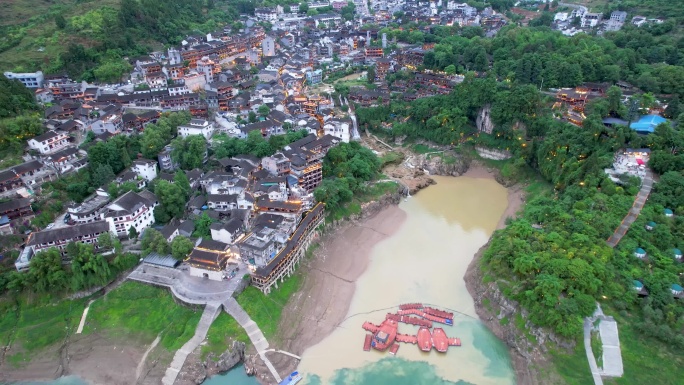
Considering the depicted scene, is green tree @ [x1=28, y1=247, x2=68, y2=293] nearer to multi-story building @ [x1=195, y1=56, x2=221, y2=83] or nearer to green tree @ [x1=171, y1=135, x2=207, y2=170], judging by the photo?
green tree @ [x1=171, y1=135, x2=207, y2=170]

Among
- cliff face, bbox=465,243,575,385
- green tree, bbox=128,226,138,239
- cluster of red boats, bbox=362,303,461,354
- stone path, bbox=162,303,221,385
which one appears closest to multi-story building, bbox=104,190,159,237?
green tree, bbox=128,226,138,239

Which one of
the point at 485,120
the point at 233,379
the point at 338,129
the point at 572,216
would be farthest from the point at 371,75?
the point at 233,379

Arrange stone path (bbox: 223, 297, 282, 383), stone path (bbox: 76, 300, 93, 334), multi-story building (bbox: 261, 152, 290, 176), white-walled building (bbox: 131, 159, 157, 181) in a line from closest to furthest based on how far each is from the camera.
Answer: stone path (bbox: 223, 297, 282, 383)
stone path (bbox: 76, 300, 93, 334)
white-walled building (bbox: 131, 159, 157, 181)
multi-story building (bbox: 261, 152, 290, 176)

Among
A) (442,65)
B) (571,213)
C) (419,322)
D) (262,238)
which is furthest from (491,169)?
(262,238)

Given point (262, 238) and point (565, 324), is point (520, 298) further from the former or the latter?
point (262, 238)

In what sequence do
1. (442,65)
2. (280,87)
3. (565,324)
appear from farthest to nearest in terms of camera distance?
(442,65)
(280,87)
(565,324)

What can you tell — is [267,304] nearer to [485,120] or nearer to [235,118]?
[235,118]
